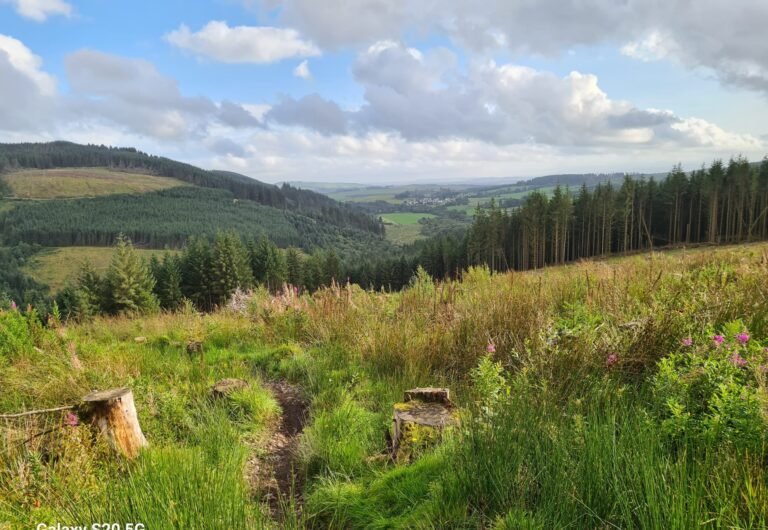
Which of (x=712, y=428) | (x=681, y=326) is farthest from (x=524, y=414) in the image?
(x=681, y=326)

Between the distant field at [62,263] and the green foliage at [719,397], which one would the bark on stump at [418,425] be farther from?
the distant field at [62,263]

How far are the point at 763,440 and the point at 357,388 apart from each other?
12.4 feet

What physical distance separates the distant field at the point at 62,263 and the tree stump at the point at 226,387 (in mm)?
118885

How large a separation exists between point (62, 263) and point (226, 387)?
148m

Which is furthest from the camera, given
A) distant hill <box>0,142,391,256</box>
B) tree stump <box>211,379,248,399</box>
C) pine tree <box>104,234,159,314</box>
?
distant hill <box>0,142,391,256</box>

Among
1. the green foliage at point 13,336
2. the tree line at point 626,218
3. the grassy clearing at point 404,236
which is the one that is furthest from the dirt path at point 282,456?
→ the grassy clearing at point 404,236

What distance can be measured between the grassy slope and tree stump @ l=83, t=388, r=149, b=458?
6.0 inches

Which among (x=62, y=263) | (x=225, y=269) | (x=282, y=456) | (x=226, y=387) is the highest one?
(x=226, y=387)

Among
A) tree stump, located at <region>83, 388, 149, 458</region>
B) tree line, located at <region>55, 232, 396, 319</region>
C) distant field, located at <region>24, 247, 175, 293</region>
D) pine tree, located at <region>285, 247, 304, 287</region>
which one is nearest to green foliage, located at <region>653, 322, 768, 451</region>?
tree stump, located at <region>83, 388, 149, 458</region>

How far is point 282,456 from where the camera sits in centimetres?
395

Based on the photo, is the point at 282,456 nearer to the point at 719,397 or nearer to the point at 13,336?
the point at 719,397

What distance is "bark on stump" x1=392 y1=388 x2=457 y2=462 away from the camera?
10.9ft

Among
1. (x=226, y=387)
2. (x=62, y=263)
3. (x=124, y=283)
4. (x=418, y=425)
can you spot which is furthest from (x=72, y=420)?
(x=62, y=263)

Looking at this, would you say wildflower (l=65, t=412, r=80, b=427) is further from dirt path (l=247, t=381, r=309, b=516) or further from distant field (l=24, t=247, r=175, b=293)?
distant field (l=24, t=247, r=175, b=293)
